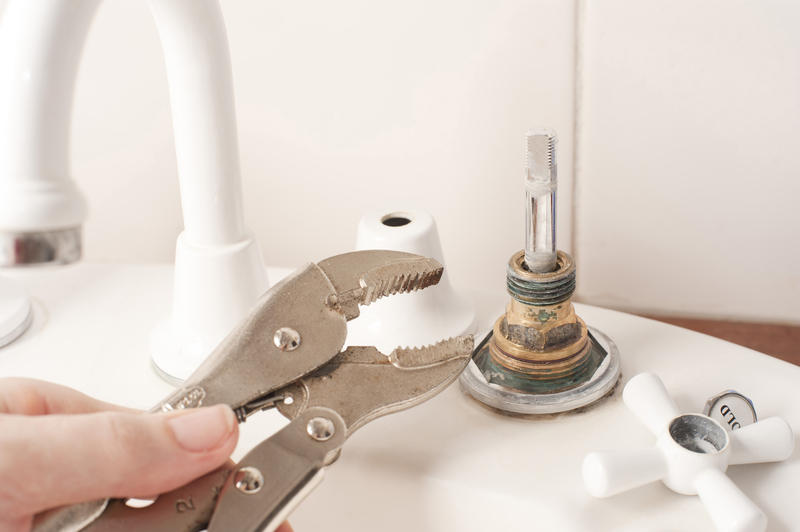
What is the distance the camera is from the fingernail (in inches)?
10.7

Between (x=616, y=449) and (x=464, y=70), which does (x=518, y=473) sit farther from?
(x=464, y=70)

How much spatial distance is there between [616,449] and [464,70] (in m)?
0.19

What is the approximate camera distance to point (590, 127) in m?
0.44

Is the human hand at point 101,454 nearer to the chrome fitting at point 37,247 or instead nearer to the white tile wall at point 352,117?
the chrome fitting at point 37,247

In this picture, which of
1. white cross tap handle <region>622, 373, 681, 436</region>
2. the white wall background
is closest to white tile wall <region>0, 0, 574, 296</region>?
the white wall background

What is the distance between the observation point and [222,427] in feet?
0.91

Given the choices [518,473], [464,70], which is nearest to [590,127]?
[464,70]

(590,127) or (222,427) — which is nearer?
(222,427)

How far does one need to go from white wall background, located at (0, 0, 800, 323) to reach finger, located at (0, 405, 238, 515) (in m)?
0.16

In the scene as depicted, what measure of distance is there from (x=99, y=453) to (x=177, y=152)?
0.44 feet

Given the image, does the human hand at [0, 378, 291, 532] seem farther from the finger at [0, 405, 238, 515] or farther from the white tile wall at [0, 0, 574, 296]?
the white tile wall at [0, 0, 574, 296]

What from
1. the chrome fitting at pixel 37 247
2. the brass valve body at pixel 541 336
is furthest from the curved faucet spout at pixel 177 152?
the brass valve body at pixel 541 336

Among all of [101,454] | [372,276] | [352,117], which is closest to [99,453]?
[101,454]

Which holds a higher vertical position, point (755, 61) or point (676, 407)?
point (755, 61)
